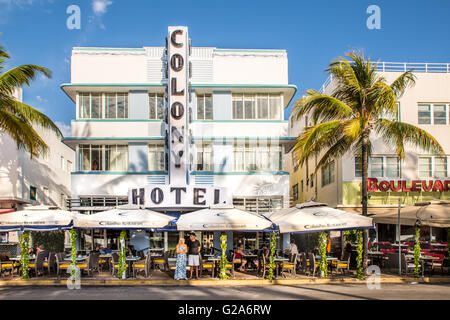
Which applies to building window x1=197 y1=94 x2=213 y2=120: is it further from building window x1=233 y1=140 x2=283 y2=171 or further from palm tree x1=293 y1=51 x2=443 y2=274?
palm tree x1=293 y1=51 x2=443 y2=274

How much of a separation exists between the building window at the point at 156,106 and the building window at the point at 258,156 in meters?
4.57

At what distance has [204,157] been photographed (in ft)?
84.6

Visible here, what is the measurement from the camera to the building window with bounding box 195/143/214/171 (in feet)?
84.3

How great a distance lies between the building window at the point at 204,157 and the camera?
84.3 ft

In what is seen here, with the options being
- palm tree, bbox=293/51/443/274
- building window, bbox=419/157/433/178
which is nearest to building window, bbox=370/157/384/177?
building window, bbox=419/157/433/178

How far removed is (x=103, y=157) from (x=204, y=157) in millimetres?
5623

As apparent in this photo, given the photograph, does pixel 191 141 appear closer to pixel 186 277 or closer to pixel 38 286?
pixel 186 277

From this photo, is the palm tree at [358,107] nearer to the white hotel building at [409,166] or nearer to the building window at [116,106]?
→ the white hotel building at [409,166]

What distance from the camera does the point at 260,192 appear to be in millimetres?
24984

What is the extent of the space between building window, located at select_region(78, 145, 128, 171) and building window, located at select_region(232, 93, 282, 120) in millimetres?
6671

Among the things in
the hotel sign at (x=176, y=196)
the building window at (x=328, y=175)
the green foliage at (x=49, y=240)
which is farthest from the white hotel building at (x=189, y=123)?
the building window at (x=328, y=175)

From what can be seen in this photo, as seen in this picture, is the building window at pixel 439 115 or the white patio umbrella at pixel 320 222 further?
the building window at pixel 439 115

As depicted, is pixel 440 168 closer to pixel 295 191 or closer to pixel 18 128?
pixel 295 191

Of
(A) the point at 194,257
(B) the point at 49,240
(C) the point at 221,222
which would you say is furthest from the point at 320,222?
(B) the point at 49,240
